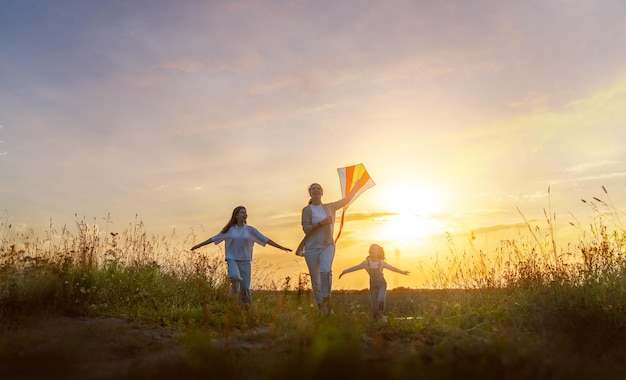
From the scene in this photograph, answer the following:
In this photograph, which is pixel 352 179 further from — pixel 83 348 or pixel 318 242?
pixel 83 348

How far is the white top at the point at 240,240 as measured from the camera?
1126cm

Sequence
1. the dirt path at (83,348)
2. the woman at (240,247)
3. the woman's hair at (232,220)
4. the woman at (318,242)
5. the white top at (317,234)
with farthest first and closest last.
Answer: the woman's hair at (232,220), the woman at (240,247), the white top at (317,234), the woman at (318,242), the dirt path at (83,348)

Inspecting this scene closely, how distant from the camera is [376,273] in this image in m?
11.3

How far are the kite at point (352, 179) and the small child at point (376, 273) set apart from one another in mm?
914

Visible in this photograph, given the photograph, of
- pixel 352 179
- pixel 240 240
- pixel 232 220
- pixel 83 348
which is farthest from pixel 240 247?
pixel 83 348

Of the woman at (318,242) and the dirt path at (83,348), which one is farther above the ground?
the woman at (318,242)

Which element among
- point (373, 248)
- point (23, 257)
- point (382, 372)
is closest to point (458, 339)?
point (382, 372)

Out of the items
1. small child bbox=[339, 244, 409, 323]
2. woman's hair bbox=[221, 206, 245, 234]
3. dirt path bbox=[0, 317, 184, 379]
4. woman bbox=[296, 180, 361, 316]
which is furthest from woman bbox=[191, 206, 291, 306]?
dirt path bbox=[0, 317, 184, 379]

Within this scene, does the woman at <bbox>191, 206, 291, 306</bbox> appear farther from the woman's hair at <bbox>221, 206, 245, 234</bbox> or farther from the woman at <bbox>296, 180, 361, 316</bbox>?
the woman at <bbox>296, 180, 361, 316</bbox>

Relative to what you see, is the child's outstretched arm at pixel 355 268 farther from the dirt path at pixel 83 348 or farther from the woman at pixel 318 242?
the dirt path at pixel 83 348

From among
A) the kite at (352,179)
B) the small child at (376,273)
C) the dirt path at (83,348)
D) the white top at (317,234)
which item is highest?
the kite at (352,179)

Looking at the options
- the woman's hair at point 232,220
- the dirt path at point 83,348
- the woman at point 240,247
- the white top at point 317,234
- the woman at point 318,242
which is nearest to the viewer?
the dirt path at point 83,348

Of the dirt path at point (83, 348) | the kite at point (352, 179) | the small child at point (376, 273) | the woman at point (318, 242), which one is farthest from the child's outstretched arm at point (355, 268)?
the dirt path at point (83, 348)

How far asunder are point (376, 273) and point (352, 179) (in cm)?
191
